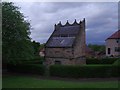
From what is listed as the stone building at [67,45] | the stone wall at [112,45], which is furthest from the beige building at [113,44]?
the stone building at [67,45]

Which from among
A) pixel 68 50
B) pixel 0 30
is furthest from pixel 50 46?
pixel 0 30

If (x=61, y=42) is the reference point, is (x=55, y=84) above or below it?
below

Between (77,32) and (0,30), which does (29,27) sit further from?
(77,32)

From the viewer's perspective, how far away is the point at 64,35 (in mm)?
47000

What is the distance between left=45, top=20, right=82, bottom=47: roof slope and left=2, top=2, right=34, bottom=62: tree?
1509 cm

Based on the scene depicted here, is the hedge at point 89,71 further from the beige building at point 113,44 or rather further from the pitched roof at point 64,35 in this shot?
the beige building at point 113,44


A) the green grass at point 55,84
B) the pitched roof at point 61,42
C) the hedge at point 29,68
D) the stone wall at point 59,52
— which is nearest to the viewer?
the green grass at point 55,84

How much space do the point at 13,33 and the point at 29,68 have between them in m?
8.36

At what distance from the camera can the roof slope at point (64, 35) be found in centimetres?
4517

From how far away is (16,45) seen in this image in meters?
29.6

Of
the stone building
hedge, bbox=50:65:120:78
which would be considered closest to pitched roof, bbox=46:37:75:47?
the stone building

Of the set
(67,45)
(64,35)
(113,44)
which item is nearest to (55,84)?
(67,45)

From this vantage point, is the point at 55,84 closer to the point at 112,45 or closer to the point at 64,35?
the point at 64,35

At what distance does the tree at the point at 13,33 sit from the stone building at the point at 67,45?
1405cm
